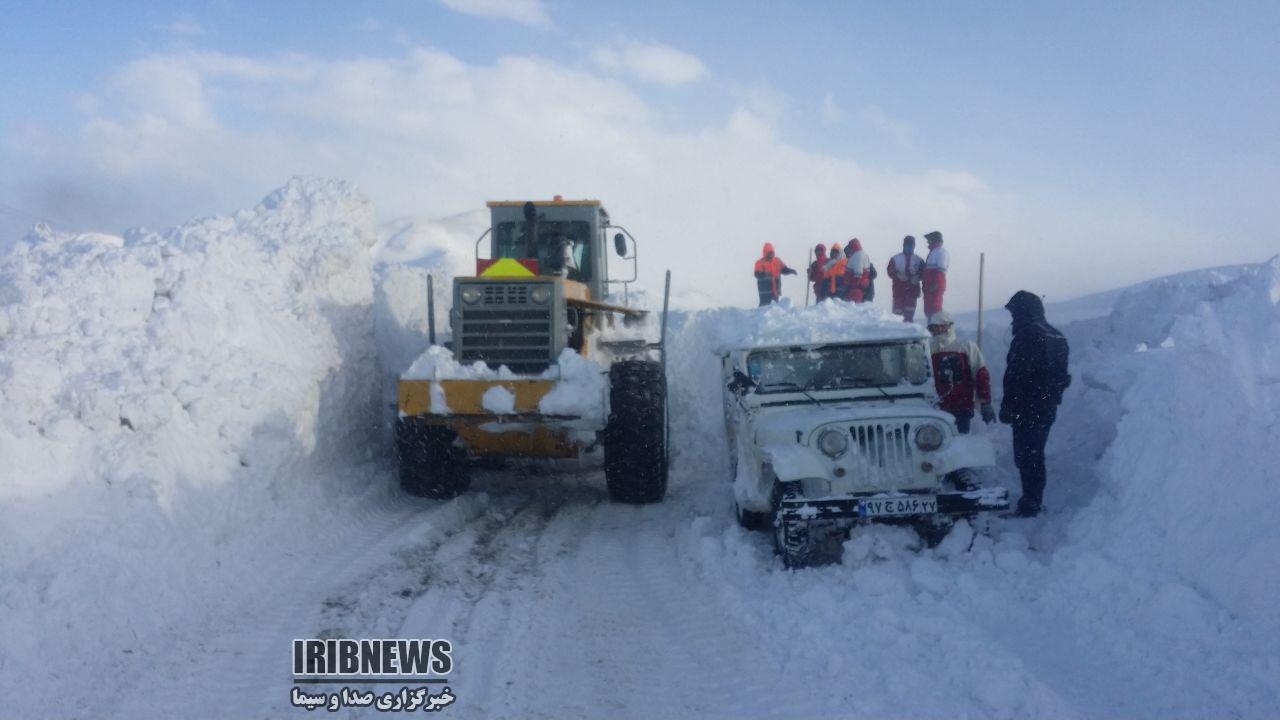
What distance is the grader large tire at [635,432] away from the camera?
27.6 feet

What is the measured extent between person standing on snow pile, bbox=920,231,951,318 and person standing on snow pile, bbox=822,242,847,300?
1.95 m

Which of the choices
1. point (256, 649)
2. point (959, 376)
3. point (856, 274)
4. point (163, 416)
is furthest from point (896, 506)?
point (856, 274)

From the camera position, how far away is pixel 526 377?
8.13 metres

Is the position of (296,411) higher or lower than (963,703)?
higher

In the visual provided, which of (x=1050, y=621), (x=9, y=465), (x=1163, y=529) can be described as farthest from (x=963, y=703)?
(x=9, y=465)

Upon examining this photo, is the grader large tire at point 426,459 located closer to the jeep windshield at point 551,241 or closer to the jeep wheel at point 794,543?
the jeep windshield at point 551,241

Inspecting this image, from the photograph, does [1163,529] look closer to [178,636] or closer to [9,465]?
[178,636]

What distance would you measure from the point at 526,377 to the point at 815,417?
110 inches

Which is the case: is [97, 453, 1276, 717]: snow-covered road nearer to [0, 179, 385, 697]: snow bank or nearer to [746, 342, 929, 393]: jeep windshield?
[0, 179, 385, 697]: snow bank

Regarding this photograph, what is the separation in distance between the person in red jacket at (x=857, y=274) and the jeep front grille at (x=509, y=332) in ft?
22.2

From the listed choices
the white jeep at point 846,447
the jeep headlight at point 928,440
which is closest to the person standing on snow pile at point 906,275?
the white jeep at point 846,447

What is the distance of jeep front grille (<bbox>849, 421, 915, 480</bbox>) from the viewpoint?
21.1ft

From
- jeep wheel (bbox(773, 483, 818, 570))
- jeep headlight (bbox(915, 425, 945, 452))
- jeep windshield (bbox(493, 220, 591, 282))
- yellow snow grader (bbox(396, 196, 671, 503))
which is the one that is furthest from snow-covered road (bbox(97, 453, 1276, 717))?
jeep windshield (bbox(493, 220, 591, 282))

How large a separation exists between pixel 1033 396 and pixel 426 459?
5468mm
